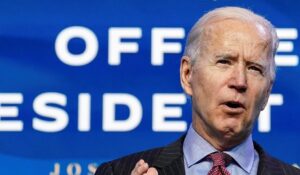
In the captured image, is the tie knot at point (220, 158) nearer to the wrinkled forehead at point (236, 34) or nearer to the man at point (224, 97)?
the man at point (224, 97)

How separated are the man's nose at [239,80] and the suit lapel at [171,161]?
0.18m

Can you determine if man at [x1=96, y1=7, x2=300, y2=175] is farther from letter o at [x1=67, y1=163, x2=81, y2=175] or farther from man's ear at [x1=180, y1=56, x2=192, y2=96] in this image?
letter o at [x1=67, y1=163, x2=81, y2=175]

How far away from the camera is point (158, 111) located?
2.23 m

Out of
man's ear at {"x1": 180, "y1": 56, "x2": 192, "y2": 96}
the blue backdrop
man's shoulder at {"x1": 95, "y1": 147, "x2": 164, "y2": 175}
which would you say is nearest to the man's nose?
man's ear at {"x1": 180, "y1": 56, "x2": 192, "y2": 96}

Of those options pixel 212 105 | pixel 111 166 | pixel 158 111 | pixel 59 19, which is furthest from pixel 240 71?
pixel 59 19

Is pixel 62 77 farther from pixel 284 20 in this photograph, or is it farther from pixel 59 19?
pixel 284 20

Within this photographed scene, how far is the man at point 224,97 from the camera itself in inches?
57.7

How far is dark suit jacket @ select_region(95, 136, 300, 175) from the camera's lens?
1.50 m

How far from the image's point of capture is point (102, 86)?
2246 millimetres

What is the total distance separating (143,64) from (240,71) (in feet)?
2.66

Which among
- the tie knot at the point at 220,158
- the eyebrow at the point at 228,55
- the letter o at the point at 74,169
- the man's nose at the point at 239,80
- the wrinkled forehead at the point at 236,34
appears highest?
the wrinkled forehead at the point at 236,34

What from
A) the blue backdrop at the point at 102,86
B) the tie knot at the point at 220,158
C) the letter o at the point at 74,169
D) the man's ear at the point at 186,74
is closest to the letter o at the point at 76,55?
the blue backdrop at the point at 102,86

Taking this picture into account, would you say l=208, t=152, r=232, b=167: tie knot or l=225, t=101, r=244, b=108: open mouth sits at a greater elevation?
l=225, t=101, r=244, b=108: open mouth

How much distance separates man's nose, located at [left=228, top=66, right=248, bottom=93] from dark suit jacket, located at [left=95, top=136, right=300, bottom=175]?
0.17 metres
